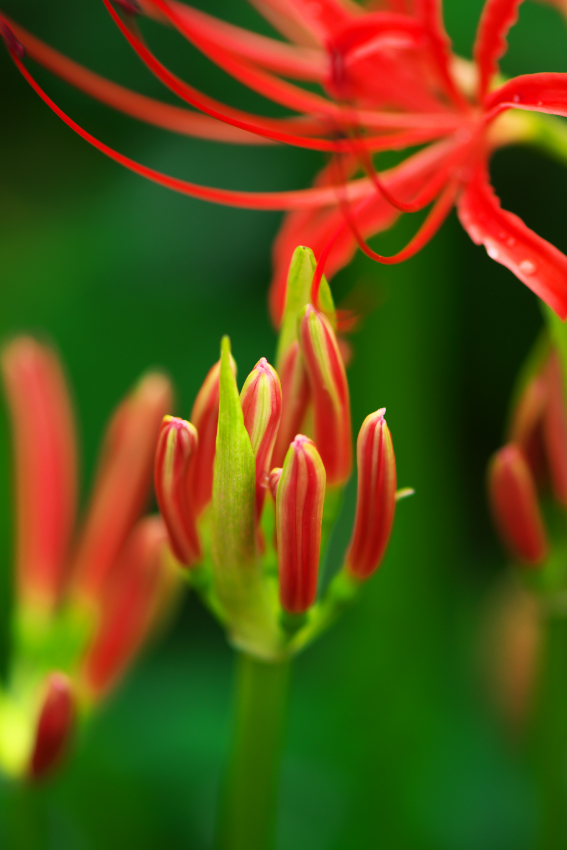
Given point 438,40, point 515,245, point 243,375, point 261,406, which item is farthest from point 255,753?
point 243,375

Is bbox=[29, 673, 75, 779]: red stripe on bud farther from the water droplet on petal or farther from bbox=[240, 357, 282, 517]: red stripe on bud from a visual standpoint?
the water droplet on petal

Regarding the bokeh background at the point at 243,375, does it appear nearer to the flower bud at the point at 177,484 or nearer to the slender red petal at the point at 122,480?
the slender red petal at the point at 122,480

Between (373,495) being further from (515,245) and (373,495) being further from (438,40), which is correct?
(438,40)

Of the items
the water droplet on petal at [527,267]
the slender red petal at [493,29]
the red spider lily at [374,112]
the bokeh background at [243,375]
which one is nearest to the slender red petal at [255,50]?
the red spider lily at [374,112]

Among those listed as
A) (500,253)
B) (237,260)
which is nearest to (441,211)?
(500,253)

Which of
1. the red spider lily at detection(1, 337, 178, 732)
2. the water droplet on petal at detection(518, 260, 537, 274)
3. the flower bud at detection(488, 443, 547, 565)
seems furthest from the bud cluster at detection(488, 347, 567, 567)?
the red spider lily at detection(1, 337, 178, 732)
